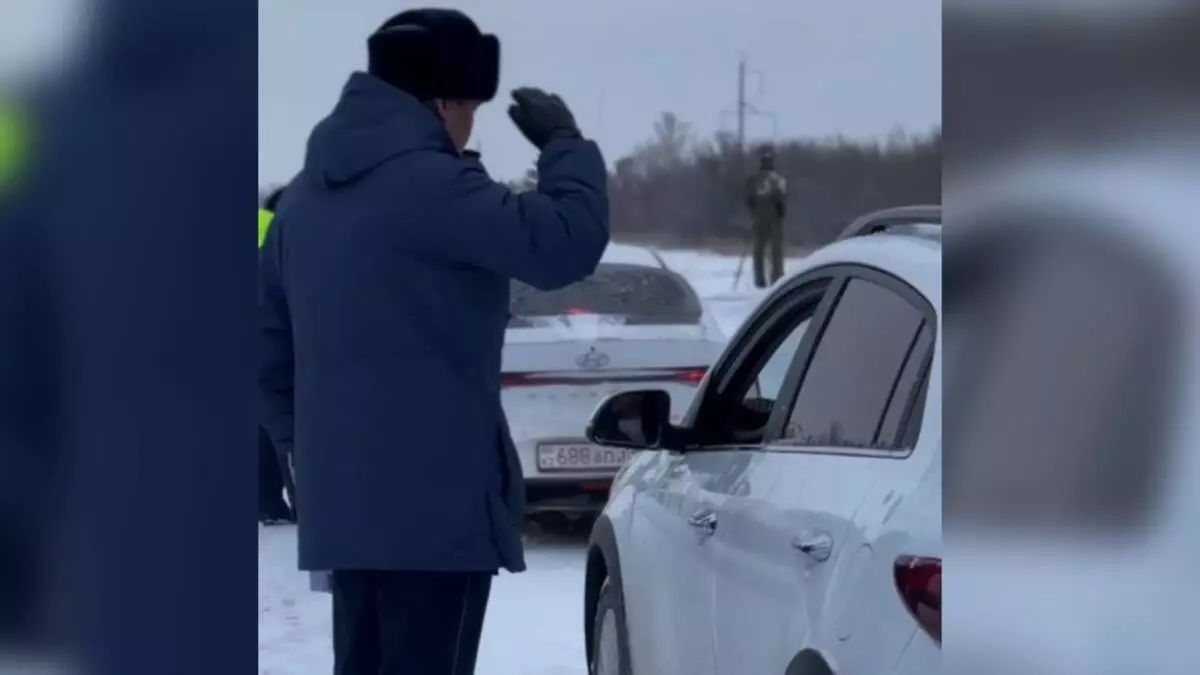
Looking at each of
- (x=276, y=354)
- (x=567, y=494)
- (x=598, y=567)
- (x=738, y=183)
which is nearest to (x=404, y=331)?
(x=276, y=354)

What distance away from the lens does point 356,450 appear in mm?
2807

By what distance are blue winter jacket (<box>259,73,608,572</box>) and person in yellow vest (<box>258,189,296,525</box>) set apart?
1.6 inches

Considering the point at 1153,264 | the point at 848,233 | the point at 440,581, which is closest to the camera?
the point at 1153,264

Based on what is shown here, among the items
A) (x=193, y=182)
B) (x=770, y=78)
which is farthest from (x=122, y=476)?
(x=770, y=78)

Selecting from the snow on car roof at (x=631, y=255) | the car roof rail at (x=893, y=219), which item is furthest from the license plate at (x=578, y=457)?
the car roof rail at (x=893, y=219)

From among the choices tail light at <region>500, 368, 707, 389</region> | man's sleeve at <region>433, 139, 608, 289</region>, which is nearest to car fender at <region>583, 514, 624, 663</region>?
tail light at <region>500, 368, 707, 389</region>

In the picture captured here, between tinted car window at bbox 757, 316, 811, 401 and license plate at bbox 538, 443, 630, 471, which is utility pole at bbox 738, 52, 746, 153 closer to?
tinted car window at bbox 757, 316, 811, 401

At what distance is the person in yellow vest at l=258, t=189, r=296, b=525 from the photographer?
272 cm

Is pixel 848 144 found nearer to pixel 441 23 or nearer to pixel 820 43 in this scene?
pixel 820 43

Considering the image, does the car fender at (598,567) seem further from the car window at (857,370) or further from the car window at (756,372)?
the car window at (857,370)

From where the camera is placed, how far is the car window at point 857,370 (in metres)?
2.57

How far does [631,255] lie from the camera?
2869 mm

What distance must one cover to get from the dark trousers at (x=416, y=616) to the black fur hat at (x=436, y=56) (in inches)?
30.4

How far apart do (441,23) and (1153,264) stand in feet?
3.64
